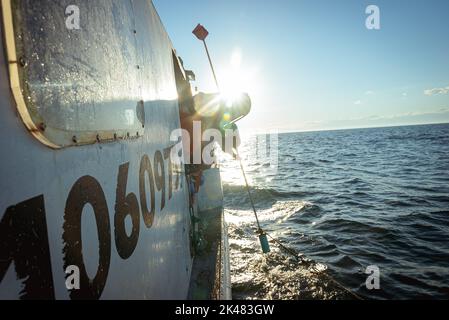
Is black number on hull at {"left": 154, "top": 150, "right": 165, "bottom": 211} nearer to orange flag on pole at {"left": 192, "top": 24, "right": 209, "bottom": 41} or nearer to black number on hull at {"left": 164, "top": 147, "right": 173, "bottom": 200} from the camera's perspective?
black number on hull at {"left": 164, "top": 147, "right": 173, "bottom": 200}

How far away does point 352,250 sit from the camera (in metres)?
10.4

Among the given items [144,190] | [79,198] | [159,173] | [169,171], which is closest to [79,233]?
[79,198]

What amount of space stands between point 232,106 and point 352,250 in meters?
8.17

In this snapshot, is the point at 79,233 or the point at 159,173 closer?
the point at 79,233

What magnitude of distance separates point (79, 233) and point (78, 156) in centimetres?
31

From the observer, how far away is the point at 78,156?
117 cm

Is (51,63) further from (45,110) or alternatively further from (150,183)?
(150,183)

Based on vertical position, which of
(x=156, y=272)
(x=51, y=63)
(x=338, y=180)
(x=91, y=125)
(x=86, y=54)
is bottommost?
(x=338, y=180)

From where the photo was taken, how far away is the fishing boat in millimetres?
792

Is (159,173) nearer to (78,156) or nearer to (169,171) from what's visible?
(169,171)

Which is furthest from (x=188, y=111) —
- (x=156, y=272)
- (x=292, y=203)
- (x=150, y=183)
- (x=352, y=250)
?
(x=292, y=203)

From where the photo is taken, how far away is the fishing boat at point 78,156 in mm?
792

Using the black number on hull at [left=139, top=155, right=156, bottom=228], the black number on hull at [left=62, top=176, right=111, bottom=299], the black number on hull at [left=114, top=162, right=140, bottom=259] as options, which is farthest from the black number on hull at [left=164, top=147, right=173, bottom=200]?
the black number on hull at [left=62, top=176, right=111, bottom=299]

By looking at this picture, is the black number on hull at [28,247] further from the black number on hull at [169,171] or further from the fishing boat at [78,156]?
the black number on hull at [169,171]
